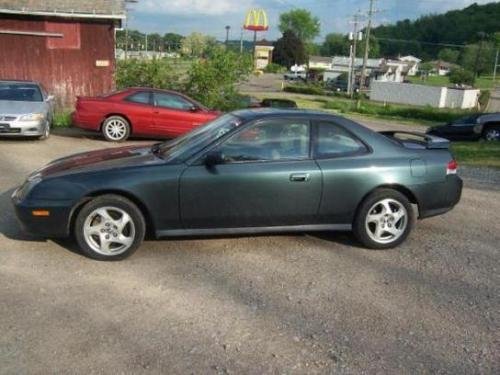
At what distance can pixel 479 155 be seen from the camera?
12242mm

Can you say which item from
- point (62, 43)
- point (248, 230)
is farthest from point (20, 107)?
point (248, 230)

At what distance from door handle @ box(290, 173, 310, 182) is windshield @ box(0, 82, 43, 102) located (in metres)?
9.26

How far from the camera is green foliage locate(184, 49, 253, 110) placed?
17.2m

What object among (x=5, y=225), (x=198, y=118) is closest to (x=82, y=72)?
(x=198, y=118)

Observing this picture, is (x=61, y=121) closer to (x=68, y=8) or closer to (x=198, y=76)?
(x=68, y=8)

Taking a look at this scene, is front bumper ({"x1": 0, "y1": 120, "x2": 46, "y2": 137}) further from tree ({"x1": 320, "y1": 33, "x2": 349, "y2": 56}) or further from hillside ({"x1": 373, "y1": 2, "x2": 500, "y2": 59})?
tree ({"x1": 320, "y1": 33, "x2": 349, "y2": 56})

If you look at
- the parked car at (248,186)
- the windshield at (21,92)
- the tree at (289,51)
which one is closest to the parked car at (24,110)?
the windshield at (21,92)

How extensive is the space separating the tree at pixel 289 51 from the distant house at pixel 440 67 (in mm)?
31867

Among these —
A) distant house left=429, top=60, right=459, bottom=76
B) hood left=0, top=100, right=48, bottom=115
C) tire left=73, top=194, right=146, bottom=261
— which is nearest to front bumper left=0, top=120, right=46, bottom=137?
hood left=0, top=100, right=48, bottom=115

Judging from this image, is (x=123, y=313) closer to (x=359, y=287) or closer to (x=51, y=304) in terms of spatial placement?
(x=51, y=304)

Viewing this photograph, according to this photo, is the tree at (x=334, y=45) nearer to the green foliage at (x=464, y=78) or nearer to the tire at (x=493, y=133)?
the green foliage at (x=464, y=78)

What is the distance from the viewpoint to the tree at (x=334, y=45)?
173000 millimetres

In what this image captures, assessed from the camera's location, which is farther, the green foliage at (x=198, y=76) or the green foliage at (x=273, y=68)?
A: the green foliage at (x=273, y=68)

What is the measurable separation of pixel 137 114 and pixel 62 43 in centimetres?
608
